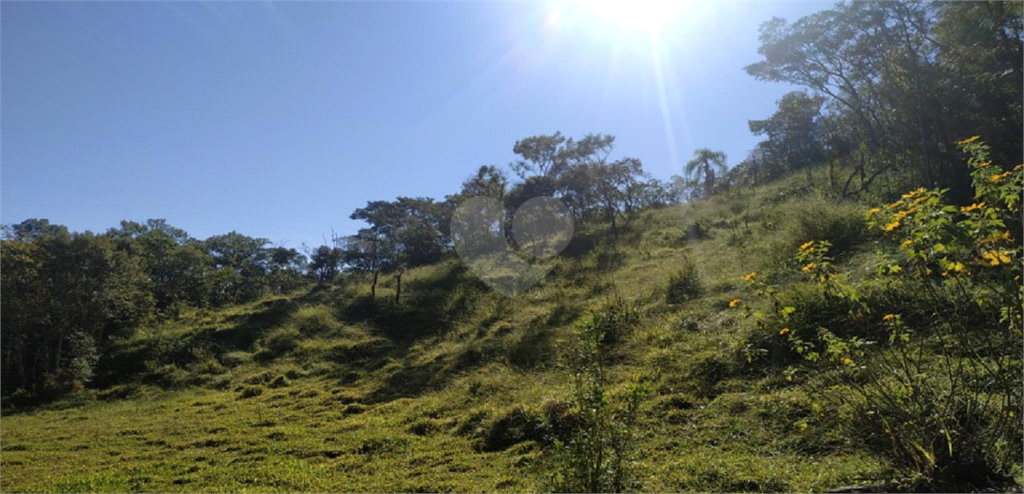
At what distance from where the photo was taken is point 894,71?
1170 cm

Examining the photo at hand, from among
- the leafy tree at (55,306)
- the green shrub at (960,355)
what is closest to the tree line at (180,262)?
the leafy tree at (55,306)

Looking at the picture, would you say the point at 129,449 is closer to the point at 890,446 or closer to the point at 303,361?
the point at 303,361

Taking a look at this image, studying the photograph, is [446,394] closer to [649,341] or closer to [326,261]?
[649,341]

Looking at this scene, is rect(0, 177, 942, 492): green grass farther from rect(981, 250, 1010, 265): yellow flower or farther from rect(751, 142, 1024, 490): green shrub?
rect(981, 250, 1010, 265): yellow flower

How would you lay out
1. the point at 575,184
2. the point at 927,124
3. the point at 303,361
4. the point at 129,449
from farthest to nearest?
1. the point at 575,184
2. the point at 303,361
3. the point at 927,124
4. the point at 129,449

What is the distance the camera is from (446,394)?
7594 mm

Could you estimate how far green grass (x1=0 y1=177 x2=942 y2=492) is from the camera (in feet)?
13.4

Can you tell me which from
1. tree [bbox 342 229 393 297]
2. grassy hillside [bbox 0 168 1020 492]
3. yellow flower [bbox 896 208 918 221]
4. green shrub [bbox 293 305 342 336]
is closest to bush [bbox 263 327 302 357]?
grassy hillside [bbox 0 168 1020 492]

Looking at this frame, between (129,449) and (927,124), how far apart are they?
1612 centimetres

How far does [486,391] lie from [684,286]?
4.43 meters

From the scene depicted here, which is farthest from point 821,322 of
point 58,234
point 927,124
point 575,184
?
point 58,234

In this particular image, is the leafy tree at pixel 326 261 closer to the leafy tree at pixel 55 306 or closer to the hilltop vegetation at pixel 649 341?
the hilltop vegetation at pixel 649 341

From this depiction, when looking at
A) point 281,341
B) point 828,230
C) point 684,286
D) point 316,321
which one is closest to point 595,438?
point 684,286

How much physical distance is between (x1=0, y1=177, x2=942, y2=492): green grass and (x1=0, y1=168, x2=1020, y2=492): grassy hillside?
34mm
